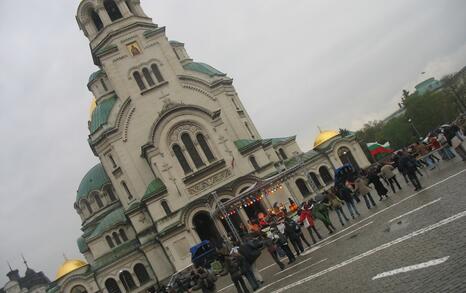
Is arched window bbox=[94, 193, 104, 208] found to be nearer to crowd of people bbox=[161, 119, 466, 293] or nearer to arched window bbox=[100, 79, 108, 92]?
arched window bbox=[100, 79, 108, 92]

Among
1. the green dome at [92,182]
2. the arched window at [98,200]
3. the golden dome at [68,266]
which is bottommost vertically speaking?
the golden dome at [68,266]

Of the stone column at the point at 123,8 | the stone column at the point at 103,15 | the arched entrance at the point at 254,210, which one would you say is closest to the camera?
the arched entrance at the point at 254,210

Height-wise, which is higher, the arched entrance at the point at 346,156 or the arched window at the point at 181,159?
the arched window at the point at 181,159

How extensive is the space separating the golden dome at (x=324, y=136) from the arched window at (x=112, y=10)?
22.5 meters

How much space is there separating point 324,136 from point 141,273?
74.9 ft

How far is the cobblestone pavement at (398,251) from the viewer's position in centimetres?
766

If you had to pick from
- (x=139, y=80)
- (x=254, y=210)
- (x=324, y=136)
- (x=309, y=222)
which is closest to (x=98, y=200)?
(x=139, y=80)

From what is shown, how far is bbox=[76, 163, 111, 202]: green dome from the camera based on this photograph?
48975 mm

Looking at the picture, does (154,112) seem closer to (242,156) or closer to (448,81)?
(242,156)

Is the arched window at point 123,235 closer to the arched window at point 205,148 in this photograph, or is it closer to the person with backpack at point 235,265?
the arched window at point 205,148

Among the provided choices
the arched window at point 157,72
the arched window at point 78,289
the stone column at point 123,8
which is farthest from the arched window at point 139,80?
the arched window at point 78,289

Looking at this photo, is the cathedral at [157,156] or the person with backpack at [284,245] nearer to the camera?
the person with backpack at [284,245]

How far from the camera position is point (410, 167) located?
57.6 feet

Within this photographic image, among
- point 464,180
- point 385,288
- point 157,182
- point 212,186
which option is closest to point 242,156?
point 212,186
